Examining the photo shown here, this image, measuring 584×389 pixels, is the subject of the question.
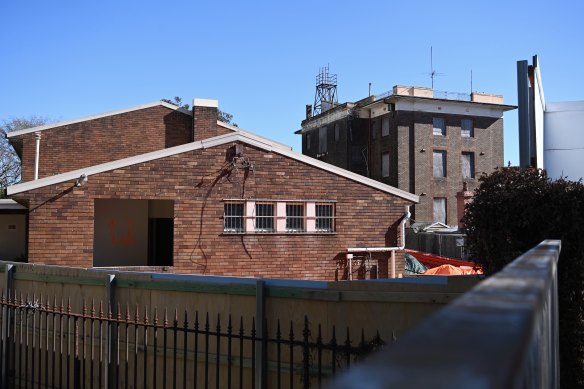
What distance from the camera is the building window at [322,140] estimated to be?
49.9 meters

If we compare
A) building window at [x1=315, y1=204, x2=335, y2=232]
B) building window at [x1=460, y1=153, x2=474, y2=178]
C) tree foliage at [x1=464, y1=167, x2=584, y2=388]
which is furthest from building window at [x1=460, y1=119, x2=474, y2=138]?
tree foliage at [x1=464, y1=167, x2=584, y2=388]

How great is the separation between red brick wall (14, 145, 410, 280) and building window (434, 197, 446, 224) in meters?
26.1

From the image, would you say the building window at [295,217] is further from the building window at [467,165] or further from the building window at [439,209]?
the building window at [467,165]

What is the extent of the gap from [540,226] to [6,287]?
268 inches

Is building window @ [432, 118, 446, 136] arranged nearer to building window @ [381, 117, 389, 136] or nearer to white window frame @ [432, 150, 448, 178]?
white window frame @ [432, 150, 448, 178]

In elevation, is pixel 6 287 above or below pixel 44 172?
below

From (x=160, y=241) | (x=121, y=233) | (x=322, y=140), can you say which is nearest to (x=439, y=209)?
(x=322, y=140)

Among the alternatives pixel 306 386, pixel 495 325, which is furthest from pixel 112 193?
pixel 495 325

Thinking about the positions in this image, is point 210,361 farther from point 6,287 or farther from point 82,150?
point 82,150

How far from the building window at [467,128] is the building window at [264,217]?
3106cm

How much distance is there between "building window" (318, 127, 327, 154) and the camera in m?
49.9

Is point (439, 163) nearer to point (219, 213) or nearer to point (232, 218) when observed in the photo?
point (232, 218)

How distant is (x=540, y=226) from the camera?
5.61 metres

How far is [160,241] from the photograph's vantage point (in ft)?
71.9
